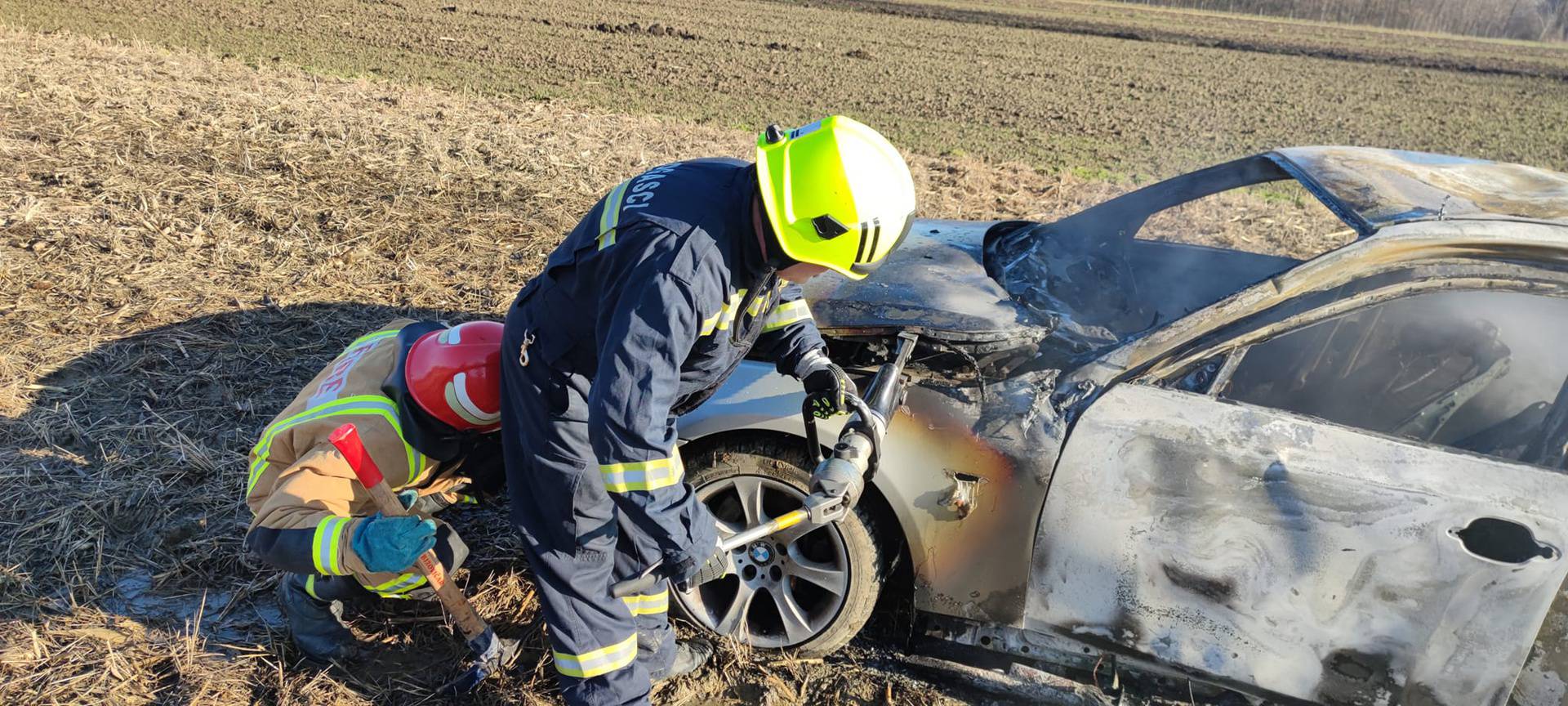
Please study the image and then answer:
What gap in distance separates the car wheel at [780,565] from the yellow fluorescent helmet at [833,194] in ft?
2.79

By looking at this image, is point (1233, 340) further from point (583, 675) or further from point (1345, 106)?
point (1345, 106)

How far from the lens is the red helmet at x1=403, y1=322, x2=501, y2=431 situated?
9.91 feet

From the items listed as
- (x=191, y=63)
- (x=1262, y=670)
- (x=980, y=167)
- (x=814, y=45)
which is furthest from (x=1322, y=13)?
(x=1262, y=670)

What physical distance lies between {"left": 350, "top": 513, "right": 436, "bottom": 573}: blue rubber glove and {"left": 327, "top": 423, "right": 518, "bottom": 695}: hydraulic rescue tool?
14cm

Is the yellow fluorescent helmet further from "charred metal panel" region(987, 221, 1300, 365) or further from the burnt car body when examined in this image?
"charred metal panel" region(987, 221, 1300, 365)

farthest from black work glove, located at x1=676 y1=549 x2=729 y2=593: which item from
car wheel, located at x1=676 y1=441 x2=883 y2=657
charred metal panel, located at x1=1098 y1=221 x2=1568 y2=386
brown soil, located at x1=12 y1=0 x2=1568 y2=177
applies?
brown soil, located at x1=12 y1=0 x2=1568 y2=177

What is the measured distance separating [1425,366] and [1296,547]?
1.48 metres

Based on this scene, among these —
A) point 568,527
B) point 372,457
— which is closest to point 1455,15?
point 568,527

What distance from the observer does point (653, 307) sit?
223cm

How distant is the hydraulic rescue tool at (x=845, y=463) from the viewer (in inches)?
100

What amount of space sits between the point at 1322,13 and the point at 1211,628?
33.3m

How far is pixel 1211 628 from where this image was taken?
2783 mm

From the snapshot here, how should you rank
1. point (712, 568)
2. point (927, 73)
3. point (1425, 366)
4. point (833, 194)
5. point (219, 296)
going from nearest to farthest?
point (833, 194) < point (712, 568) < point (1425, 366) < point (219, 296) < point (927, 73)

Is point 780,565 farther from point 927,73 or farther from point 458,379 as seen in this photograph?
point 927,73
